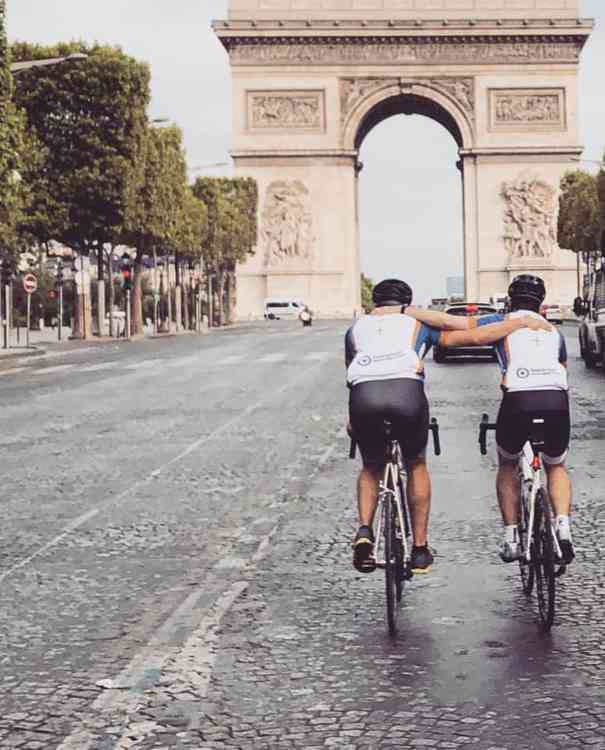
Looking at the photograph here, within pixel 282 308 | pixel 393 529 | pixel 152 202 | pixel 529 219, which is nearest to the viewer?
pixel 393 529

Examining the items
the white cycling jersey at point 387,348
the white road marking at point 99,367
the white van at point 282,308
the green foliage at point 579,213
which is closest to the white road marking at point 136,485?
the white cycling jersey at point 387,348

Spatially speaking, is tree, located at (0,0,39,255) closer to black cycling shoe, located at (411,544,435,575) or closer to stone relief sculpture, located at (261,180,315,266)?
black cycling shoe, located at (411,544,435,575)

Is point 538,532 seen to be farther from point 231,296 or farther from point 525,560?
point 231,296

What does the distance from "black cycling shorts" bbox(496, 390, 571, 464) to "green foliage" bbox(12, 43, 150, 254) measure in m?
42.2

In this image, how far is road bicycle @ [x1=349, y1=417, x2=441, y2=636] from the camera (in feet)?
21.6

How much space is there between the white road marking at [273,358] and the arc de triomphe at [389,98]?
4062cm

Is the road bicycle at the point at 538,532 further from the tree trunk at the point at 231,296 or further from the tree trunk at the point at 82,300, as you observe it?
the tree trunk at the point at 231,296

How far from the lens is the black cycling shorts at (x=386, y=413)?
689 cm

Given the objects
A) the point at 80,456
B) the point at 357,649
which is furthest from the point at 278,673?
the point at 80,456

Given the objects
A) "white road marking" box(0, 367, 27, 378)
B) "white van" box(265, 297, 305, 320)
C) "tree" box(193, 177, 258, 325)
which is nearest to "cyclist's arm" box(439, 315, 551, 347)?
"white road marking" box(0, 367, 27, 378)

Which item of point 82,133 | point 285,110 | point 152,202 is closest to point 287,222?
point 285,110

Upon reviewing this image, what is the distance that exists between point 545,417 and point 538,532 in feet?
1.78

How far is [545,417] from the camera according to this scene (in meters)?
7.02

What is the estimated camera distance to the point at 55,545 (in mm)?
9219
